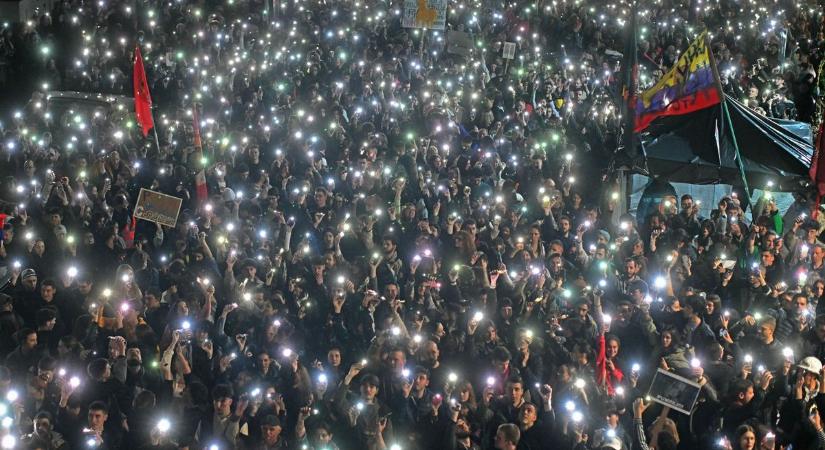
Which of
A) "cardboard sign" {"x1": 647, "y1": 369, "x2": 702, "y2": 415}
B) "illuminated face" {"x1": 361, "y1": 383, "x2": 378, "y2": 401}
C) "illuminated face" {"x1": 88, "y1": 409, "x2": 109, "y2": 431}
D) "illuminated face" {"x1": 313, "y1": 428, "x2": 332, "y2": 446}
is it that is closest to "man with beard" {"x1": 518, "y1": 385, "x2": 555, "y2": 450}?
"cardboard sign" {"x1": 647, "y1": 369, "x2": 702, "y2": 415}

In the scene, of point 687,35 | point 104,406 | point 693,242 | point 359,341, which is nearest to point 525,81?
point 687,35

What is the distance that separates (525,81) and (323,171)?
5559mm

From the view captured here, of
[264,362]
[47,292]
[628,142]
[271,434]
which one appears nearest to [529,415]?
[271,434]

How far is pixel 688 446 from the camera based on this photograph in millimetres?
7145

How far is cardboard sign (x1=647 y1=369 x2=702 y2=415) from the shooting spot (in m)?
7.00

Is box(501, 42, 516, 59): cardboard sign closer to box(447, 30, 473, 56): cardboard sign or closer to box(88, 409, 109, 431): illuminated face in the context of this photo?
box(447, 30, 473, 56): cardboard sign

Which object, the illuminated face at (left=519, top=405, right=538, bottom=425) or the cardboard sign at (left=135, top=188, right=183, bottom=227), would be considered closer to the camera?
the illuminated face at (left=519, top=405, right=538, bottom=425)

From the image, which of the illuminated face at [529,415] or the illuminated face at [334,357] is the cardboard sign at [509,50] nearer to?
the illuminated face at [334,357]

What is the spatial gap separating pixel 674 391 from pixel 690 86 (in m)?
5.22

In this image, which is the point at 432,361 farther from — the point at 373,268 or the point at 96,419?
the point at 96,419

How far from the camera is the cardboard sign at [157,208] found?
33.6 feet

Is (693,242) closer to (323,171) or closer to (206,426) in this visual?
(323,171)

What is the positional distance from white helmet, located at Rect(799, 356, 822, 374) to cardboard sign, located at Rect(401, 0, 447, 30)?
11.0 m

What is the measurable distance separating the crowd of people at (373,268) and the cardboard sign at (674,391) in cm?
2
